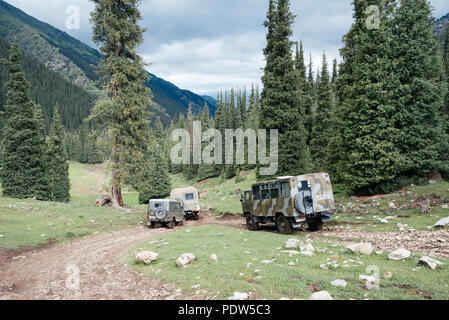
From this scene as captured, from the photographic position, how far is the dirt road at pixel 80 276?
7.22 meters

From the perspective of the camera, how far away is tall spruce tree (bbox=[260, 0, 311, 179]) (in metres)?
27.0

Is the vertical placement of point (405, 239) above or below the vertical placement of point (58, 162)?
below

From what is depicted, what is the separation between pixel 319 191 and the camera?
1507 cm

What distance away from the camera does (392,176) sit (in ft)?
63.8

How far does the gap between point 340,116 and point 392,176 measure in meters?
6.93

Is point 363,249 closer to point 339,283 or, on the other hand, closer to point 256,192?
point 339,283

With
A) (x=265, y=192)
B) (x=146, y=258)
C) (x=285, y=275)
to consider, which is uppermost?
(x=265, y=192)

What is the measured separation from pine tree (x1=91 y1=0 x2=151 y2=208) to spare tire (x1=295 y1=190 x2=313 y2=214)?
17.7 m

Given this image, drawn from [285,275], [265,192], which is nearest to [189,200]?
[265,192]

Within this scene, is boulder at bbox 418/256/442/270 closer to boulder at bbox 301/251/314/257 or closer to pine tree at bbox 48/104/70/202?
boulder at bbox 301/251/314/257

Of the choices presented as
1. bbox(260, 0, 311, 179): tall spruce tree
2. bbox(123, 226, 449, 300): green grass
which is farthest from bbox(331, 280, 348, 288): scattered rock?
bbox(260, 0, 311, 179): tall spruce tree

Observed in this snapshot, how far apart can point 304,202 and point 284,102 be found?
15387 millimetres

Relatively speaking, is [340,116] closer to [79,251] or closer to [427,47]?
[427,47]

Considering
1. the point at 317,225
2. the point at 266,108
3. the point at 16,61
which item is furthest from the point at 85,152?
the point at 317,225
